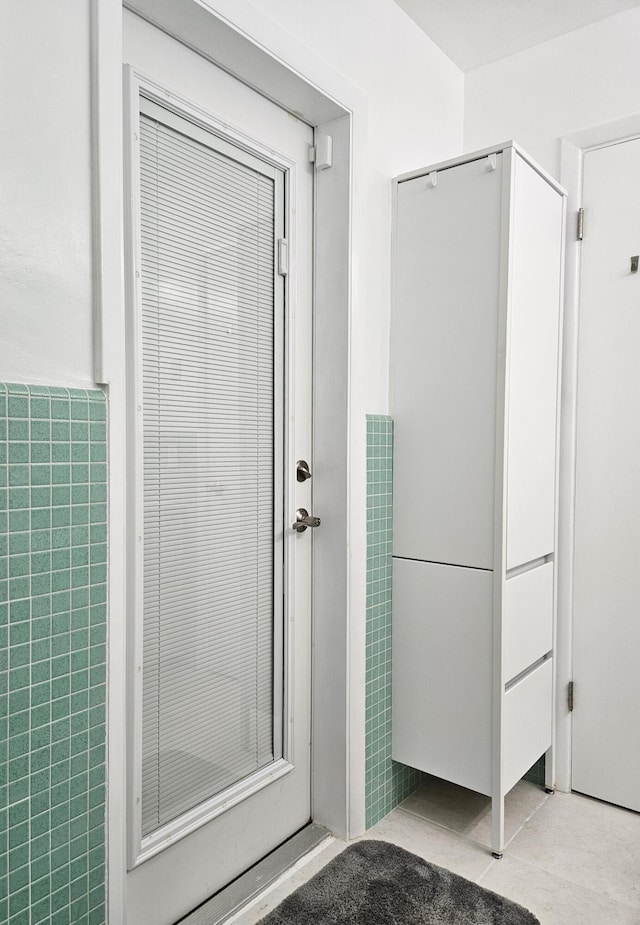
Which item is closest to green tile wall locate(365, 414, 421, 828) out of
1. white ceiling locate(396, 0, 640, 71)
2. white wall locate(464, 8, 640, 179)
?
white wall locate(464, 8, 640, 179)

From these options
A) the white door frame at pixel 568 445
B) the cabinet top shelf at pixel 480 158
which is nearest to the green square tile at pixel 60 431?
the cabinet top shelf at pixel 480 158

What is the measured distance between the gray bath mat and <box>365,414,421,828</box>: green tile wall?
23cm

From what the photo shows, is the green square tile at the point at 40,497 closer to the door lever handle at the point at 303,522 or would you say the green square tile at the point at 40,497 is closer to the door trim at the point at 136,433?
the door trim at the point at 136,433

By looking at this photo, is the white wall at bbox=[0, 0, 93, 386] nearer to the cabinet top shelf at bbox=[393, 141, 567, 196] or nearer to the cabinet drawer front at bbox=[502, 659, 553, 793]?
the cabinet top shelf at bbox=[393, 141, 567, 196]

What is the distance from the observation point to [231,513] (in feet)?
5.48

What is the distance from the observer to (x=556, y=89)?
221cm

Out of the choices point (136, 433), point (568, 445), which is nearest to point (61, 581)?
point (136, 433)

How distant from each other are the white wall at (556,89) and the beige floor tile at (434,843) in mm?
2200

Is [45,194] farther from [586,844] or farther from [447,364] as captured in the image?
[586,844]

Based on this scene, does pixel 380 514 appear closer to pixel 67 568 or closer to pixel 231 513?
pixel 231 513

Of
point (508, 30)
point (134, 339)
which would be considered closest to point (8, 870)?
point (134, 339)

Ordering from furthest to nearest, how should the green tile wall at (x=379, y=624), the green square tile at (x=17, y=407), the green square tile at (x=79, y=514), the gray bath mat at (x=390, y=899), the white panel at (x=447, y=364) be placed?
the green tile wall at (x=379, y=624)
the white panel at (x=447, y=364)
the gray bath mat at (x=390, y=899)
the green square tile at (x=79, y=514)
the green square tile at (x=17, y=407)

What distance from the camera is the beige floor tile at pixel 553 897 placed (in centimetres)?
158

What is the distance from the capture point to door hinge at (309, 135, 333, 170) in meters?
1.84
